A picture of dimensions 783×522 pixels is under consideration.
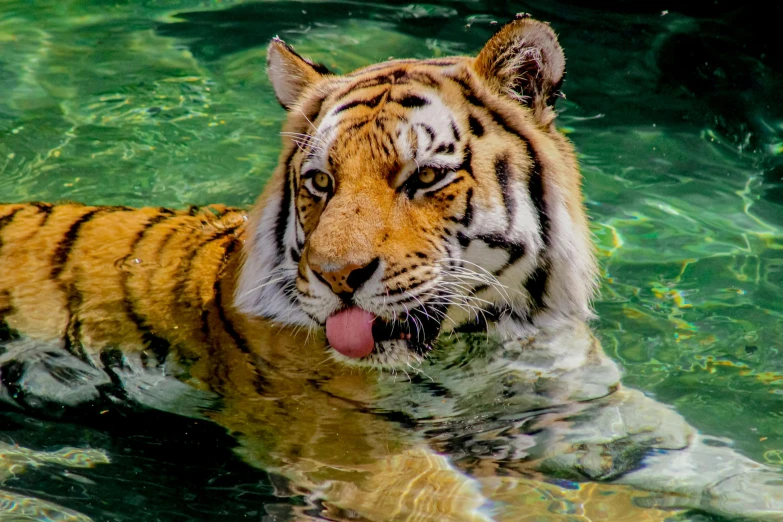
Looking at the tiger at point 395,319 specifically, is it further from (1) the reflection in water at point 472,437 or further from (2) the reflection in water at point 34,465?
(2) the reflection in water at point 34,465

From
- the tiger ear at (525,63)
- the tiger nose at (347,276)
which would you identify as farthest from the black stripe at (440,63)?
the tiger nose at (347,276)

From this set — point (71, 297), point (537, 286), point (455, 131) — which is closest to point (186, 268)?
point (71, 297)

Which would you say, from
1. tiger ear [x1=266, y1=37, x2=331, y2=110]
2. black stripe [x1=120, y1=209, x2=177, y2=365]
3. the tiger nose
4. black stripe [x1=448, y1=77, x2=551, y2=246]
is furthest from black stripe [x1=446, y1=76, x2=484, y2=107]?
black stripe [x1=120, y1=209, x2=177, y2=365]

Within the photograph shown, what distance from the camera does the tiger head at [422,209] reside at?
2.31 m

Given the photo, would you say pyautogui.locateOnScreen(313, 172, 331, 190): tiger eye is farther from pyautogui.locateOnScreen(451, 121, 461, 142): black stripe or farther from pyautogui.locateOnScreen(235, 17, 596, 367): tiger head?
pyautogui.locateOnScreen(451, 121, 461, 142): black stripe

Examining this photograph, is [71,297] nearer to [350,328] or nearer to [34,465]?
[34,465]

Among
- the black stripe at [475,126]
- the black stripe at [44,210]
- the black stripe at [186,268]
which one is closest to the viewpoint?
the black stripe at [475,126]

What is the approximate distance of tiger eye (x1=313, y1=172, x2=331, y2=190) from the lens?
2479mm

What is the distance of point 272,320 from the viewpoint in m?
2.70

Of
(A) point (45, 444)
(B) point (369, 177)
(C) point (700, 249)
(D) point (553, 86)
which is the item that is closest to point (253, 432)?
(A) point (45, 444)

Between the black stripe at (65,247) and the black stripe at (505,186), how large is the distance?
133 cm

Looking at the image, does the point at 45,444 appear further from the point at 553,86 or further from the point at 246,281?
the point at 553,86

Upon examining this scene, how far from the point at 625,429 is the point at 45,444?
156cm

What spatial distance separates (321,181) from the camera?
2492mm
